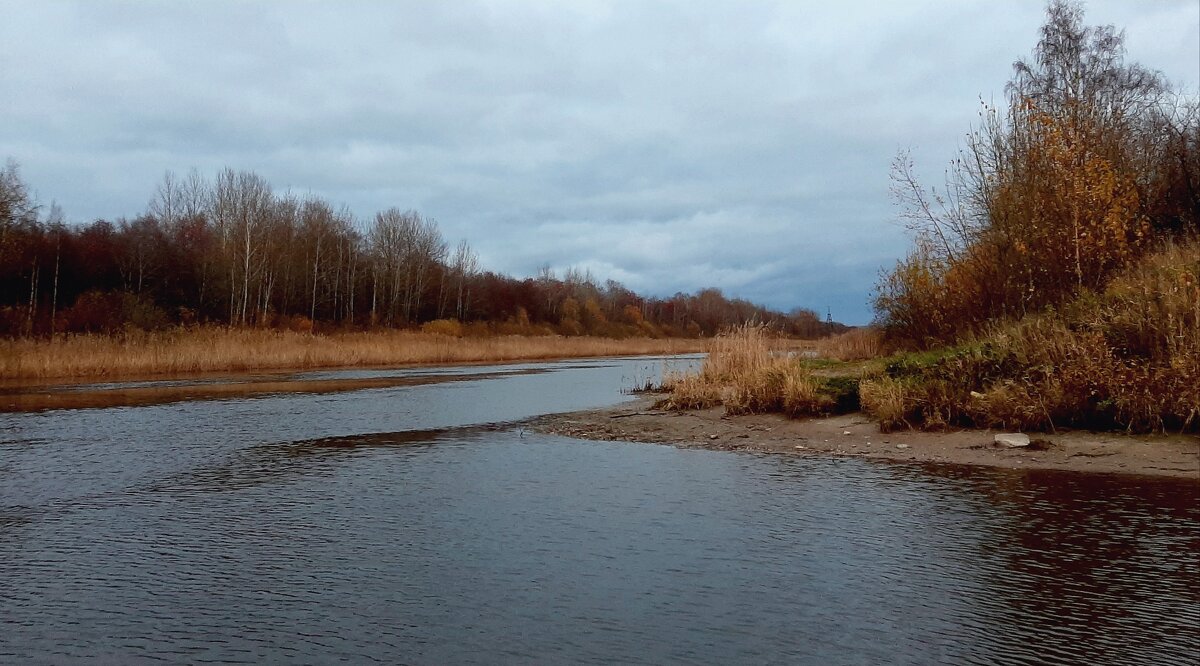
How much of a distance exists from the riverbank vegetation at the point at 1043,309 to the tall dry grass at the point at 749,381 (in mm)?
35

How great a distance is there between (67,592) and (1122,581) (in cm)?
621

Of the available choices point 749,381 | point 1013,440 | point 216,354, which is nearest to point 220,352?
point 216,354

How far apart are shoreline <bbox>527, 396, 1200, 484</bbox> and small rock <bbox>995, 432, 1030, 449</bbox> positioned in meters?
0.10

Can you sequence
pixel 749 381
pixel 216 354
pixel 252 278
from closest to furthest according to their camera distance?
pixel 749 381
pixel 216 354
pixel 252 278

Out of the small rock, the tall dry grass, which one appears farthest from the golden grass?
the small rock

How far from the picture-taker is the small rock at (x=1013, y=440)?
9.63 meters

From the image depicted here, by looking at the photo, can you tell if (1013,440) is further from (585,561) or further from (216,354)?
(216,354)

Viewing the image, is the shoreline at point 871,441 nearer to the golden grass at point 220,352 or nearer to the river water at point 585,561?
the river water at point 585,561

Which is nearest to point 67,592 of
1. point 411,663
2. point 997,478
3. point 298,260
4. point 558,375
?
point 411,663

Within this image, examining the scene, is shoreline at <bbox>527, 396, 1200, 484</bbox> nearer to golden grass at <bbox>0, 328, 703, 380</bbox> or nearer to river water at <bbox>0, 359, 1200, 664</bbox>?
river water at <bbox>0, 359, 1200, 664</bbox>

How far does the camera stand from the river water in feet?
12.8

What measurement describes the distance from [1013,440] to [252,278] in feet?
153

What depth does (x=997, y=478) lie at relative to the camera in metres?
8.24

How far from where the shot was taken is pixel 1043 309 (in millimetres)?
13023
